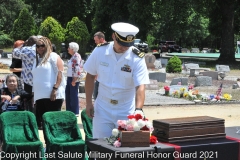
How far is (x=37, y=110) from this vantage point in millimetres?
8531

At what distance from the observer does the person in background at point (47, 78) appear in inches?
327

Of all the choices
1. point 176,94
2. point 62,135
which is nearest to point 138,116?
point 62,135

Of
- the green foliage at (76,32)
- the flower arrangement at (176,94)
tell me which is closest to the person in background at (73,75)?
the flower arrangement at (176,94)

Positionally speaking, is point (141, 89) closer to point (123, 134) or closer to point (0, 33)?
point (123, 134)

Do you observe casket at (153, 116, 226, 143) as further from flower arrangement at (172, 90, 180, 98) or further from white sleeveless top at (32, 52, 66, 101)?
flower arrangement at (172, 90, 180, 98)

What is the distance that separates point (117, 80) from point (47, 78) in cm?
308

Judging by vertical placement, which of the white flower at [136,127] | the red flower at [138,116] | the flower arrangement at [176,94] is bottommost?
the flower arrangement at [176,94]

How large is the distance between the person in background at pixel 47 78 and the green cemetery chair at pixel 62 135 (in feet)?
3.98

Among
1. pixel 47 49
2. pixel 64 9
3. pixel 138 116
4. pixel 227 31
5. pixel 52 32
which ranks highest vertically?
pixel 64 9

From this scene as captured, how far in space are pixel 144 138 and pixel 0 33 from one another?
2210 inches

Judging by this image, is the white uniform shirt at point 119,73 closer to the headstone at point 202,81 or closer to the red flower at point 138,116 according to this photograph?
the red flower at point 138,116

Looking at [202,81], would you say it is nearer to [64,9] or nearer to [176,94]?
[176,94]

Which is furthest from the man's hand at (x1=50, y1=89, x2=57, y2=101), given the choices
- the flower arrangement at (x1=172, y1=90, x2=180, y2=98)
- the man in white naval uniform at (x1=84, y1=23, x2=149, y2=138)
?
the flower arrangement at (x1=172, y1=90, x2=180, y2=98)

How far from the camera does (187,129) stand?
4.86 metres
